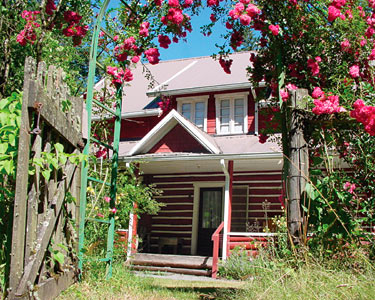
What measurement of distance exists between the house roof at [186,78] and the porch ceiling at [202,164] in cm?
228

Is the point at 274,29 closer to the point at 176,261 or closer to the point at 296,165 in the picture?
the point at 296,165

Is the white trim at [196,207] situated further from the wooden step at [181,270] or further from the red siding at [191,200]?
the wooden step at [181,270]

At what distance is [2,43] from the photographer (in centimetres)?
1086

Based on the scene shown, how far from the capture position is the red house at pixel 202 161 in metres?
13.1

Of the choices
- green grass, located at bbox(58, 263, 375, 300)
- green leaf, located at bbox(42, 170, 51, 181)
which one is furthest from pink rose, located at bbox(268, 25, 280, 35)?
green leaf, located at bbox(42, 170, 51, 181)

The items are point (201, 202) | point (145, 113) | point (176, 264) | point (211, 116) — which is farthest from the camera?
point (145, 113)

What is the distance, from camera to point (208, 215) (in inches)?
580

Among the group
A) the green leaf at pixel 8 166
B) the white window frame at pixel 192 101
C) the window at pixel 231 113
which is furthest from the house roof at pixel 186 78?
the green leaf at pixel 8 166

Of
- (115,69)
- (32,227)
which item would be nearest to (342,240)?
(32,227)

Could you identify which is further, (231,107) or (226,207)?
(231,107)

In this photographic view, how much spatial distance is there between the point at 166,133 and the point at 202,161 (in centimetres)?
146

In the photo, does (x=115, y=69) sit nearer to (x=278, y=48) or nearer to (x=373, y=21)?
(x=278, y=48)

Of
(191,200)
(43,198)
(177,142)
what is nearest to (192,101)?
(177,142)

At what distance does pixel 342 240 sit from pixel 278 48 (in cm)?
241
